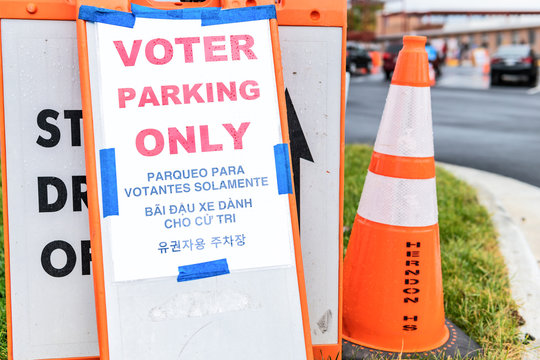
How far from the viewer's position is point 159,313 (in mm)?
1997

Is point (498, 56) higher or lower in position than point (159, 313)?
higher

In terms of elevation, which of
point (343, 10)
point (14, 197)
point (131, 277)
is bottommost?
point (131, 277)

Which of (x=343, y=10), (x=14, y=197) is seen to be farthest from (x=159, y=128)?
(x=343, y=10)

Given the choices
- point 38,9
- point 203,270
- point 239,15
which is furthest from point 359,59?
point 203,270

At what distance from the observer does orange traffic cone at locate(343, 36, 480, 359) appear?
2602 mm

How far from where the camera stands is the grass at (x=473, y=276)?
282 centimetres

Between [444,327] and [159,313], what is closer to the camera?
[159,313]

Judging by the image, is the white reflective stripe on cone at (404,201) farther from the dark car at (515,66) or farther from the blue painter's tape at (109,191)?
the dark car at (515,66)

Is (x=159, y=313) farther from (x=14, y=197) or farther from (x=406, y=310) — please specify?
(x=406, y=310)

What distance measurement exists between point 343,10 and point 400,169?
2.43 feet

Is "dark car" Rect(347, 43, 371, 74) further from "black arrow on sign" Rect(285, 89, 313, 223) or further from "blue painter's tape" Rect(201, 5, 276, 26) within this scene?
"blue painter's tape" Rect(201, 5, 276, 26)

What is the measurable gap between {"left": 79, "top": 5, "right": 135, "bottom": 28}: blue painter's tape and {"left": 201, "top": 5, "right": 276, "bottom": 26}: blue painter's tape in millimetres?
243

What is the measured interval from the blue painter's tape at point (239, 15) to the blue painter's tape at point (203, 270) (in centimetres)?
80

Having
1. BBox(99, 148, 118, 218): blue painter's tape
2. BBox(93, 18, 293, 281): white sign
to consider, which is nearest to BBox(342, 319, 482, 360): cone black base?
BBox(93, 18, 293, 281): white sign
